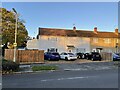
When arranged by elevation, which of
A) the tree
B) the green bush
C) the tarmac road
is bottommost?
the tarmac road

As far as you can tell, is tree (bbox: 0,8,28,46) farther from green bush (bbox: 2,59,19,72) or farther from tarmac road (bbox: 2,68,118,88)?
tarmac road (bbox: 2,68,118,88)

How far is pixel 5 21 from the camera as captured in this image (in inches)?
1731

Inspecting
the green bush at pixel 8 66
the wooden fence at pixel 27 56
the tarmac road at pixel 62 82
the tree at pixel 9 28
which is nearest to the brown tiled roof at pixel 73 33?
the tree at pixel 9 28

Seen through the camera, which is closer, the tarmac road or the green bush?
the tarmac road

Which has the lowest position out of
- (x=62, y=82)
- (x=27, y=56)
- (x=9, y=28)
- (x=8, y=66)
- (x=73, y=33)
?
(x=62, y=82)

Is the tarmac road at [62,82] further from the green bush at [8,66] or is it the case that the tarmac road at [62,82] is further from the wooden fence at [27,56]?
the wooden fence at [27,56]

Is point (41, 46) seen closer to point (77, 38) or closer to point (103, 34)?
point (77, 38)

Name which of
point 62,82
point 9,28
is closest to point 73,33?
point 9,28

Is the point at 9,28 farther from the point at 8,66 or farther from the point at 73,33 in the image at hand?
the point at 73,33

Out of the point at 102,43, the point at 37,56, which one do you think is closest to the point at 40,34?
the point at 102,43

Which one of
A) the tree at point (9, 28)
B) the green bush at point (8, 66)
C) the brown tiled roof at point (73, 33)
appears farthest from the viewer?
the brown tiled roof at point (73, 33)

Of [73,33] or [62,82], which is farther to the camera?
[73,33]

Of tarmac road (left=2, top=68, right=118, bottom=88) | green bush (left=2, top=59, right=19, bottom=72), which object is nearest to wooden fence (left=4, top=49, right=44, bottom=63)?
green bush (left=2, top=59, right=19, bottom=72)

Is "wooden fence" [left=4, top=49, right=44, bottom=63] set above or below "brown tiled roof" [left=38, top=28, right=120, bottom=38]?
below
